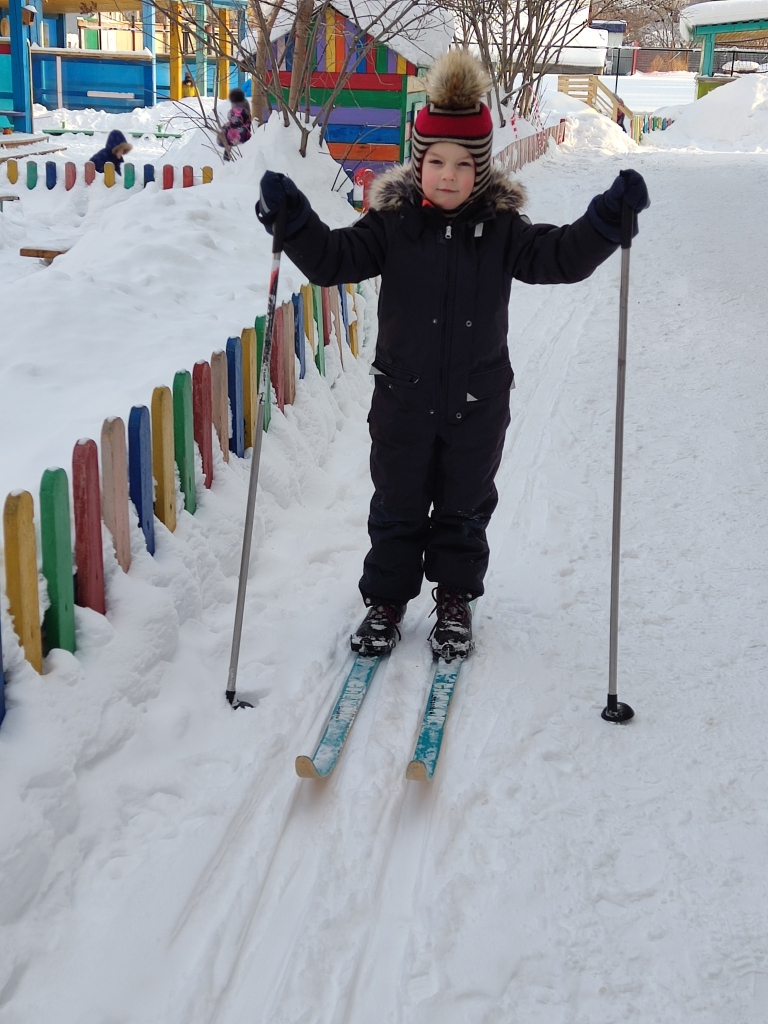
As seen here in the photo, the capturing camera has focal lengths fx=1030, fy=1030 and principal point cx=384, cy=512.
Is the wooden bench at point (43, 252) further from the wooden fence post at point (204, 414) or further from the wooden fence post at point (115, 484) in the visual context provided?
the wooden fence post at point (115, 484)

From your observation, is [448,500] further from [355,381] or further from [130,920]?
[355,381]

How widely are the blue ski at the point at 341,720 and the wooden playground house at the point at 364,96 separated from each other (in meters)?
9.50

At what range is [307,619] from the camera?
3535 millimetres

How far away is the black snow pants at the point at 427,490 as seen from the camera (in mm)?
3172

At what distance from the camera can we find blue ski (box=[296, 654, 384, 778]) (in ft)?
8.55

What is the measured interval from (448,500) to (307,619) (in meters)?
0.67

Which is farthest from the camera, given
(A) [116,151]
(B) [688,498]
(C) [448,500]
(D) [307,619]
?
(A) [116,151]

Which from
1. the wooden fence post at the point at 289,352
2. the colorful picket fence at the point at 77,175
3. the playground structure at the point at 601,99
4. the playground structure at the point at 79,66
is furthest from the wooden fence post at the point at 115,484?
the playground structure at the point at 601,99

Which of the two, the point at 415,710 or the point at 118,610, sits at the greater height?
the point at 118,610

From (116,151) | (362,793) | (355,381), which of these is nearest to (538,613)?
(362,793)

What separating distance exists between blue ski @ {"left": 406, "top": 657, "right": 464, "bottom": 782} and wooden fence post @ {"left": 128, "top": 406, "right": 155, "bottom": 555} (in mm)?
1009

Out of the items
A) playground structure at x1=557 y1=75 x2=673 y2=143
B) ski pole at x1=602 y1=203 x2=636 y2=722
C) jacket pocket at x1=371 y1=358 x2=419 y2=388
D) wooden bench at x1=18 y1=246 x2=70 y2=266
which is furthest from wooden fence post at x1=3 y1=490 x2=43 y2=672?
playground structure at x1=557 y1=75 x2=673 y2=143

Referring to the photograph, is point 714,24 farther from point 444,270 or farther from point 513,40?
point 444,270

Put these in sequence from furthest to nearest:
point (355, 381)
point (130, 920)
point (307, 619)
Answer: point (355, 381), point (307, 619), point (130, 920)
